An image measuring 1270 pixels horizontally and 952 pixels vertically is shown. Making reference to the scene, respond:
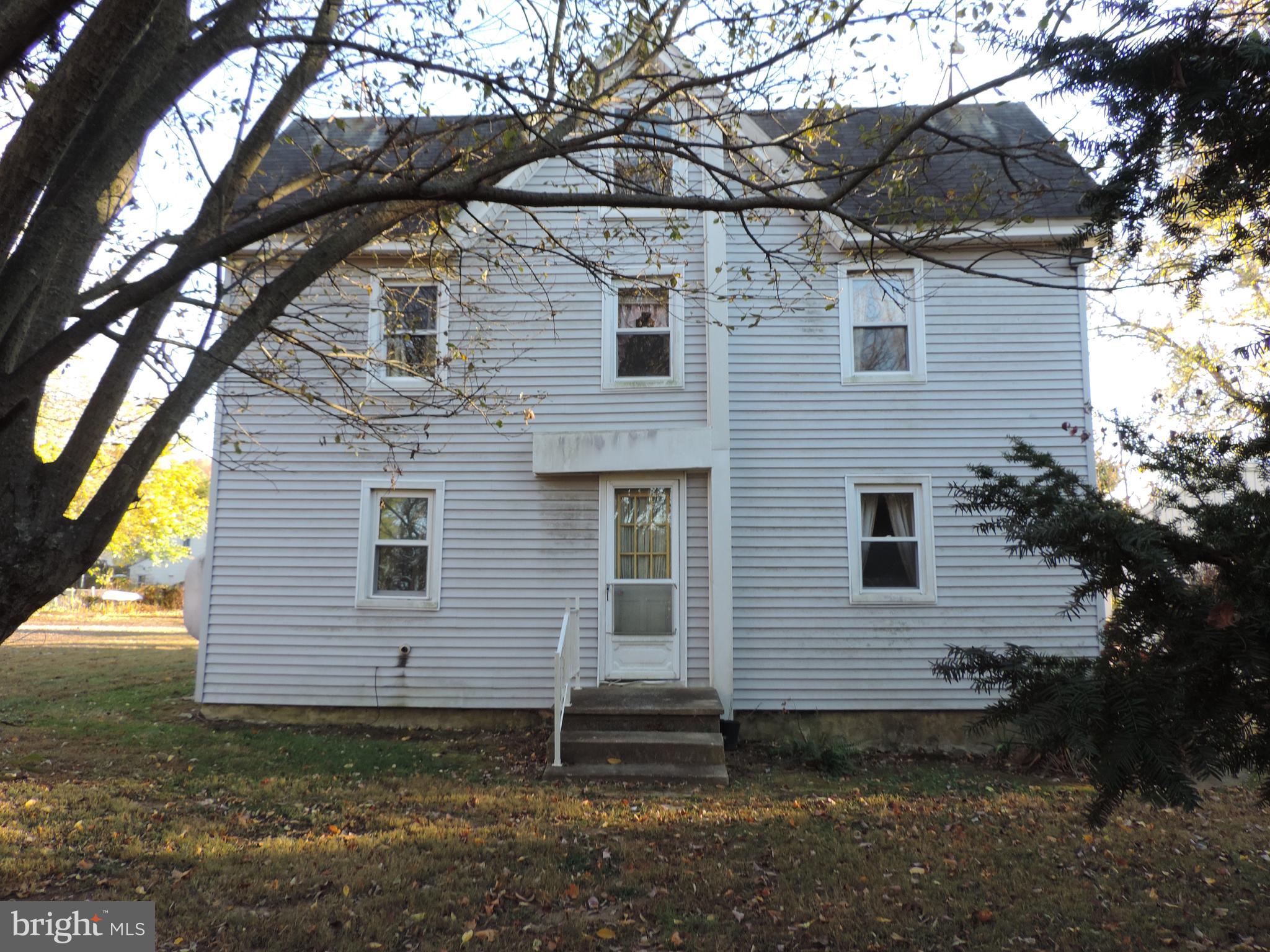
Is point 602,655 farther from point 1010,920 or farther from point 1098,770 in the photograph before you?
point 1098,770

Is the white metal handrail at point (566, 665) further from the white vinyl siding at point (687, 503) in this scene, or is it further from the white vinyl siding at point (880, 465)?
the white vinyl siding at point (880, 465)

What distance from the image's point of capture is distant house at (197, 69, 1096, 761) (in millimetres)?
10070

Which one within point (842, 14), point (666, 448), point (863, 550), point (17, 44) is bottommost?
point (863, 550)

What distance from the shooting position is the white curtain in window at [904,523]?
10281mm

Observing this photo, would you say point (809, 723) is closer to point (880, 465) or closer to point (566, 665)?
point (566, 665)

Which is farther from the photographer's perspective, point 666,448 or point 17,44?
point 666,448

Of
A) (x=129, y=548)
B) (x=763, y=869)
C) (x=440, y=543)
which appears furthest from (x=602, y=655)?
(x=129, y=548)

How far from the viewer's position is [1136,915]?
4918mm

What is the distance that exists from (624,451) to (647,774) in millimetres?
3615

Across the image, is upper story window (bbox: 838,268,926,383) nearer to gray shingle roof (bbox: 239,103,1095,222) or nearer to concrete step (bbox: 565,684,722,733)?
gray shingle roof (bbox: 239,103,1095,222)

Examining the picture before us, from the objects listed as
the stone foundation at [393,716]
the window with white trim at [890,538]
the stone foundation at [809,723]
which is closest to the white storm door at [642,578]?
the stone foundation at [809,723]

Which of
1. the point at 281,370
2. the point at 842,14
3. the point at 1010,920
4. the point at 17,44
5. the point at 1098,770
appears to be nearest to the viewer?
the point at 1098,770

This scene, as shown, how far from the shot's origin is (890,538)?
405 inches

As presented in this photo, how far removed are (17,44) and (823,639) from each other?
891cm
